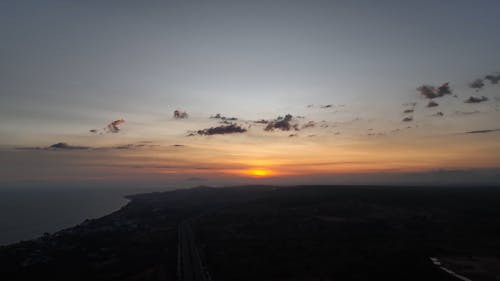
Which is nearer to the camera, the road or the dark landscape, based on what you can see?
the road

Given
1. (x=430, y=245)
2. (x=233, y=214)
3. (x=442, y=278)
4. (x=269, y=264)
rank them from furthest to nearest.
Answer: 1. (x=233, y=214)
2. (x=430, y=245)
3. (x=269, y=264)
4. (x=442, y=278)

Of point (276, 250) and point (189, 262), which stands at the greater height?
point (276, 250)

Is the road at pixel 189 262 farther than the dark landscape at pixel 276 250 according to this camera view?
No

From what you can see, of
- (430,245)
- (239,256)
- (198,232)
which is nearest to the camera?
(239,256)

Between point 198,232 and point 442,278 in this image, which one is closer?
point 442,278

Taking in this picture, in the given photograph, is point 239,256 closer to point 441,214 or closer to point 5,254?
point 5,254

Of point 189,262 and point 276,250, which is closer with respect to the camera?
point 189,262

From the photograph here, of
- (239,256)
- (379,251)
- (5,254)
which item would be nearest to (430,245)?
(379,251)
